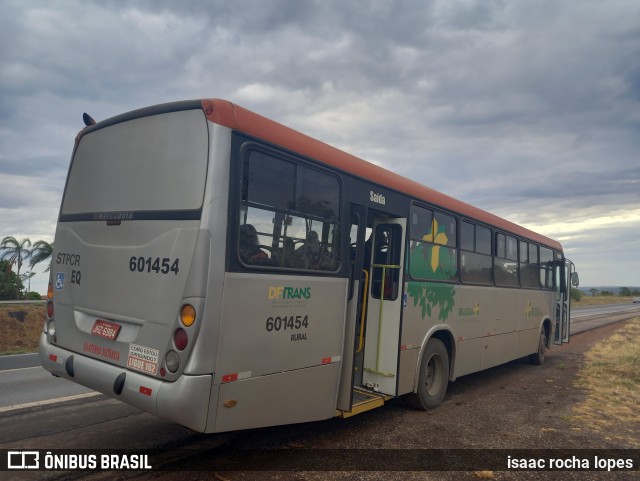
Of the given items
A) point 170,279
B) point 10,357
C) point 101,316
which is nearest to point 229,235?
point 170,279

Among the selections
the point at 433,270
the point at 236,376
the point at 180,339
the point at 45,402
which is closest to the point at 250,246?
the point at 180,339

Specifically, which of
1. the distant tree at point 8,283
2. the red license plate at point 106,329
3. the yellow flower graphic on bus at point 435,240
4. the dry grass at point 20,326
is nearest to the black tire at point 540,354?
the yellow flower graphic on bus at point 435,240

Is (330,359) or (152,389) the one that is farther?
(330,359)

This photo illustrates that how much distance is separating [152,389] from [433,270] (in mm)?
4590

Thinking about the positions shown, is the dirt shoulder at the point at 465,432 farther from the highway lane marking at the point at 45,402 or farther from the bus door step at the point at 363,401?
the highway lane marking at the point at 45,402

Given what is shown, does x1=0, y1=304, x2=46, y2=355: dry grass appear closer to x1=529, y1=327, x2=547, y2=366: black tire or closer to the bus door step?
the bus door step

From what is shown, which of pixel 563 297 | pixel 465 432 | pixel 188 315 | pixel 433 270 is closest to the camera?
pixel 188 315

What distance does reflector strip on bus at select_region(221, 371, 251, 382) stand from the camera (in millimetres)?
4066

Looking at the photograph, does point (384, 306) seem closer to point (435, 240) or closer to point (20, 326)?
point (435, 240)

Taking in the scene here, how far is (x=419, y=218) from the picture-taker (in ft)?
23.2

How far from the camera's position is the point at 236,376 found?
13.6 ft

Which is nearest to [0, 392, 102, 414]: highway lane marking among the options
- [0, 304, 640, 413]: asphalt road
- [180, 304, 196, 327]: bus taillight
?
[0, 304, 640, 413]: asphalt road

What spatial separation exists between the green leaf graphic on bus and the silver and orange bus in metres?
0.24

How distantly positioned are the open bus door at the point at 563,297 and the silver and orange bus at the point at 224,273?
8.54 m
